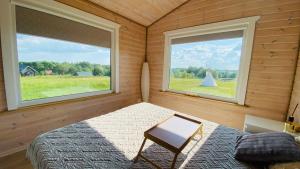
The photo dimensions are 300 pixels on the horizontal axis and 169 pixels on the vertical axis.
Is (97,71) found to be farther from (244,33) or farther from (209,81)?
(244,33)

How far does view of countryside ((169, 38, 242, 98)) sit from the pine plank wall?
255 millimetres

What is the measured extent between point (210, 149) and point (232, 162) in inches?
7.2

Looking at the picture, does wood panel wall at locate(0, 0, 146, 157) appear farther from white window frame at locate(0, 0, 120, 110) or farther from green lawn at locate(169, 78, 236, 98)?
green lawn at locate(169, 78, 236, 98)

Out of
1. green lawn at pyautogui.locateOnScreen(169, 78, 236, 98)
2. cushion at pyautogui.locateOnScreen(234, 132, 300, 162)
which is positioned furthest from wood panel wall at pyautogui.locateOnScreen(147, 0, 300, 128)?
cushion at pyautogui.locateOnScreen(234, 132, 300, 162)

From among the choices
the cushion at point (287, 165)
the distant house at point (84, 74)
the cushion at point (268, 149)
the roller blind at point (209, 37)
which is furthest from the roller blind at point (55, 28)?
the cushion at point (287, 165)

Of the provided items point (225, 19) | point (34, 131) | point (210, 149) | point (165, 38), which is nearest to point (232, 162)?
point (210, 149)

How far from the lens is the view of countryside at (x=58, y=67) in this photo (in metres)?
1.87

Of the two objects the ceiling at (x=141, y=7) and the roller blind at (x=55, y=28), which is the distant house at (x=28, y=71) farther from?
the ceiling at (x=141, y=7)

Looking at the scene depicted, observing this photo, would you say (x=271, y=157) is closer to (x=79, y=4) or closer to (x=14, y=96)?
(x=14, y=96)

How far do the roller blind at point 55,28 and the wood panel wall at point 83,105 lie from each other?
29 cm

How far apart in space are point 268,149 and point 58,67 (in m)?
2.71

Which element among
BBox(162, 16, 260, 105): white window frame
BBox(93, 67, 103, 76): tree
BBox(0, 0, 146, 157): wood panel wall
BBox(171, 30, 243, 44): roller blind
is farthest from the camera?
BBox(93, 67, 103, 76): tree

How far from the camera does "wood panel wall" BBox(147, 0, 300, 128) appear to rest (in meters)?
1.85

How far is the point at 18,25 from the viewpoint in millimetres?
1723
